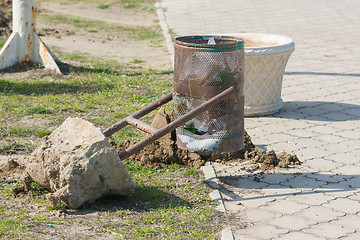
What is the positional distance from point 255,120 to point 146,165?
2.06 m

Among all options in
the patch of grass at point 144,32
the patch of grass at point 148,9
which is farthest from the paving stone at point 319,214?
the patch of grass at point 148,9

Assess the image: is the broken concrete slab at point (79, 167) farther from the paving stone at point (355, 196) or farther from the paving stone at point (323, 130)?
the paving stone at point (323, 130)

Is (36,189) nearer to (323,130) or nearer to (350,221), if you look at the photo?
(350,221)

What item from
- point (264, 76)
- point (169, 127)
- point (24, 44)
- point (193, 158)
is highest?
point (169, 127)

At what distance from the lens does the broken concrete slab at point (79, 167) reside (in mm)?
4379

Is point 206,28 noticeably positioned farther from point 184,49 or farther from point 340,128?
point 184,49

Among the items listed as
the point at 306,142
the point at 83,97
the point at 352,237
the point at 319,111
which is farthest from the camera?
the point at 83,97

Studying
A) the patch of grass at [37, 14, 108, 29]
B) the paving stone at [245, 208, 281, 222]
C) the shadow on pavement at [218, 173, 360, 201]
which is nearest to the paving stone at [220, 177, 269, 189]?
the shadow on pavement at [218, 173, 360, 201]

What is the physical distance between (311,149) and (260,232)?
80.6 inches

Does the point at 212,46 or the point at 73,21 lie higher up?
the point at 212,46

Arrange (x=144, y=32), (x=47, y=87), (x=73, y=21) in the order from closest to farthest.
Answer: (x=47, y=87) → (x=144, y=32) → (x=73, y=21)

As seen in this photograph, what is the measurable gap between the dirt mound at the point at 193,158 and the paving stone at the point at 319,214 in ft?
2.99

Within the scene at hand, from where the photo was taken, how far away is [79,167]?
4371 mm

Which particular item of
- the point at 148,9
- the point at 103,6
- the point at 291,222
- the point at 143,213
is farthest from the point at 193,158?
the point at 103,6
